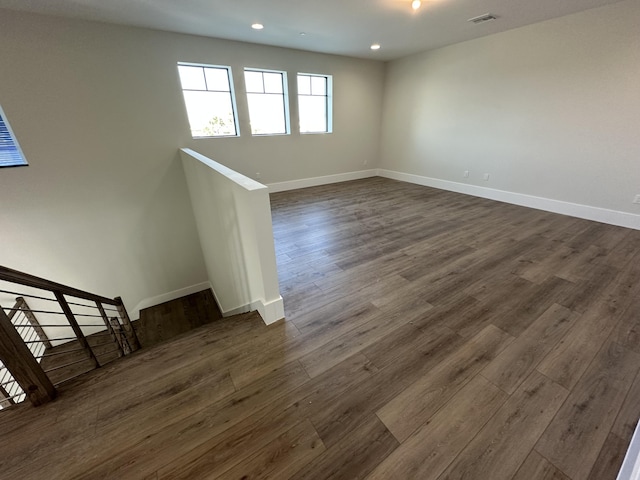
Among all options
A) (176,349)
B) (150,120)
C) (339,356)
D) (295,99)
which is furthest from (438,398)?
(295,99)

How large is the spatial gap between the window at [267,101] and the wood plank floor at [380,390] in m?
3.72

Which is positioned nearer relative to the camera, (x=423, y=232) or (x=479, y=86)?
(x=423, y=232)

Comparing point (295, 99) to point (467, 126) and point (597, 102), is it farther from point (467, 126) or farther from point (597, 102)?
point (597, 102)

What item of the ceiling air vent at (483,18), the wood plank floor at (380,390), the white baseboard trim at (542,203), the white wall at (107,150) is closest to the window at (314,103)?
the white wall at (107,150)

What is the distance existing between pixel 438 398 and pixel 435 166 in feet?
16.9

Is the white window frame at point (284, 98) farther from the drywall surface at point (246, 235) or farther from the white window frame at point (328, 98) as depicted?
the drywall surface at point (246, 235)

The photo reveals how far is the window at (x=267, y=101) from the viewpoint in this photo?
4.71 m

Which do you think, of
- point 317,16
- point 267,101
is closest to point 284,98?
point 267,101

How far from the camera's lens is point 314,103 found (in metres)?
5.51

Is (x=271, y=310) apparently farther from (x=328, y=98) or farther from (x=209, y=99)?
(x=328, y=98)

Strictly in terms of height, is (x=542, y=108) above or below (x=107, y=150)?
above

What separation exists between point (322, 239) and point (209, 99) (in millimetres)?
3352

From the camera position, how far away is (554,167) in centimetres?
386

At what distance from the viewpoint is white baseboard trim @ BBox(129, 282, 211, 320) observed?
14.5 ft
